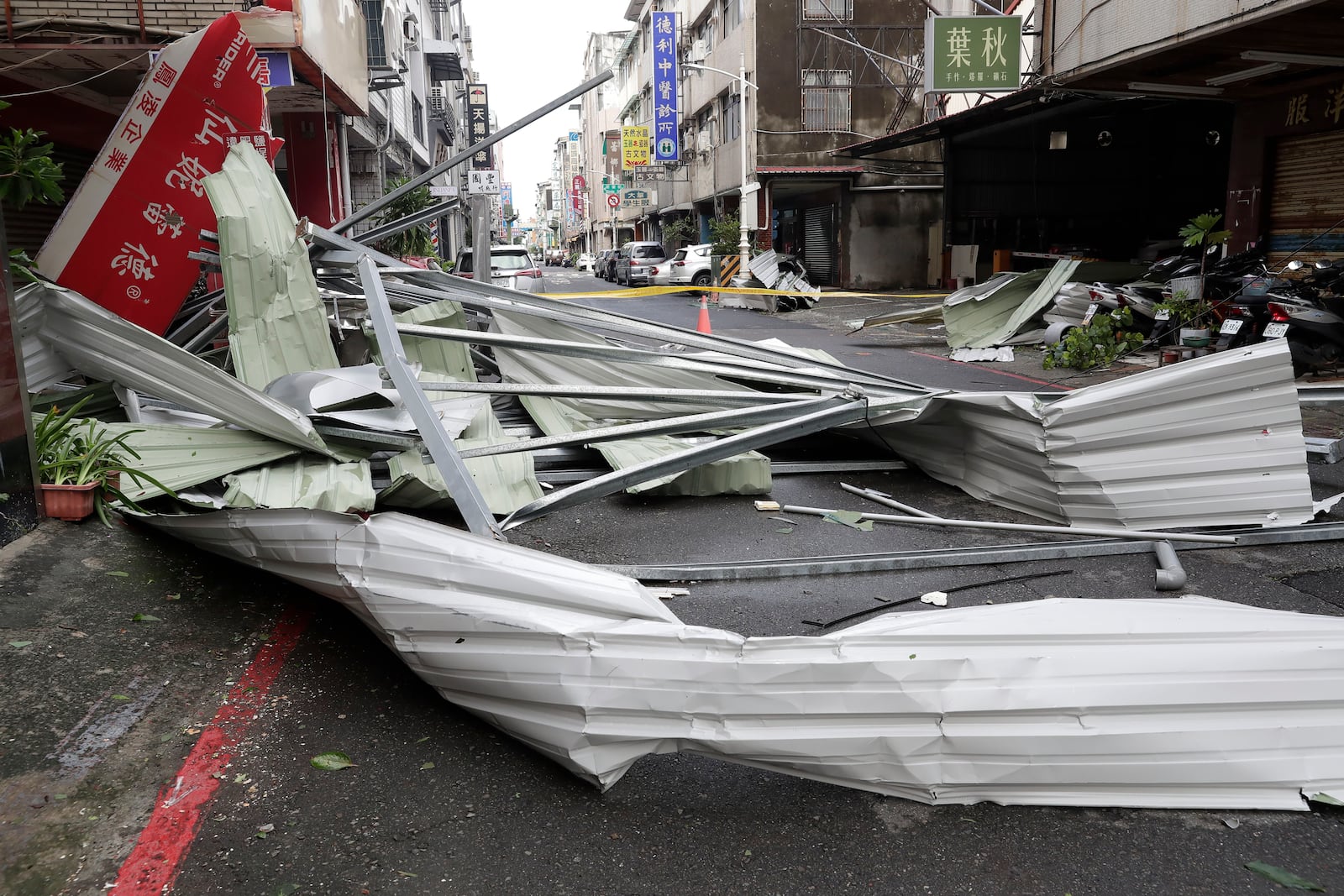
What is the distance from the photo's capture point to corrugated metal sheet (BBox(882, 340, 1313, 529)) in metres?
4.66

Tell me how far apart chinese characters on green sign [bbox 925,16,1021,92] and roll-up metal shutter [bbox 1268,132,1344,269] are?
363 cm

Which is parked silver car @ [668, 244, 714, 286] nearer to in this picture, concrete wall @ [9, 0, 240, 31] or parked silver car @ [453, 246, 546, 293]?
parked silver car @ [453, 246, 546, 293]

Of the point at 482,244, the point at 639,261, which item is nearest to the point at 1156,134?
the point at 482,244

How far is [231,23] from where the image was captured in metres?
7.85

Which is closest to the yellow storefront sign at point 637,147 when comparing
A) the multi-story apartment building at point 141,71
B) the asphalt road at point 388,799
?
the multi-story apartment building at point 141,71

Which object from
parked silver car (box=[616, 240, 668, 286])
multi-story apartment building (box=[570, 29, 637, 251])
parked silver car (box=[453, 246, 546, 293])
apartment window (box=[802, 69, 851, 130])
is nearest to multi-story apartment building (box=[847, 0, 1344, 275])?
parked silver car (box=[453, 246, 546, 293])

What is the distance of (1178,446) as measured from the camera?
15.7ft

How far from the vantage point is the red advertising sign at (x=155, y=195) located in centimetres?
704

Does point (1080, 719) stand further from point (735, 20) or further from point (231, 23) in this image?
point (735, 20)

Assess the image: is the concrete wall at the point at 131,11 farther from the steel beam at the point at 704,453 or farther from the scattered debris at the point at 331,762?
the scattered debris at the point at 331,762

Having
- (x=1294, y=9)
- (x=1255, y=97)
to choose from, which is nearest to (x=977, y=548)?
(x=1294, y=9)

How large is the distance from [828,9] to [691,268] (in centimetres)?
959

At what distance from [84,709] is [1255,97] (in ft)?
47.6

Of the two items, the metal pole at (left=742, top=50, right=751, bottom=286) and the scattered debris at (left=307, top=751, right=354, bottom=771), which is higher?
the metal pole at (left=742, top=50, right=751, bottom=286)
